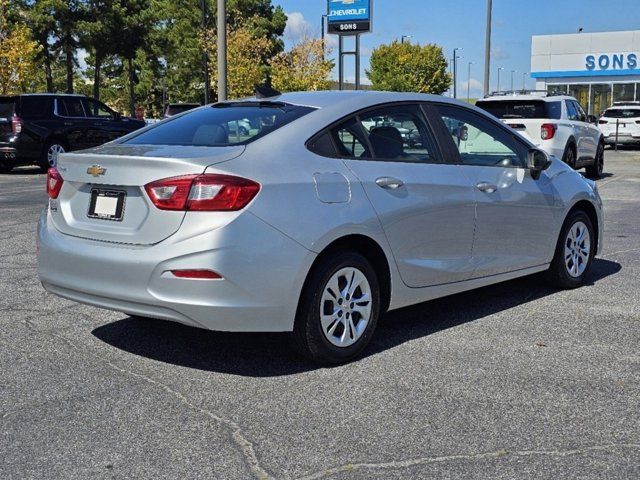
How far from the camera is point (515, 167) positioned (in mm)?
5746

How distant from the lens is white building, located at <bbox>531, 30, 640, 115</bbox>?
4606 centimetres

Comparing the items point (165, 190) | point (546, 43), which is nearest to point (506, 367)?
point (165, 190)

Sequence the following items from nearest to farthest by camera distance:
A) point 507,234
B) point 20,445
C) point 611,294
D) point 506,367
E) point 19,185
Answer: point 20,445, point 506,367, point 507,234, point 611,294, point 19,185

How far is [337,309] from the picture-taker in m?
4.42

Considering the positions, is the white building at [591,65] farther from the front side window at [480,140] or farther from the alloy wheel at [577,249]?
the front side window at [480,140]

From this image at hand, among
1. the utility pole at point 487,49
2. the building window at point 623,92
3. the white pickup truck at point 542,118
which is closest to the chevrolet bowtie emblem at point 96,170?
the white pickup truck at point 542,118

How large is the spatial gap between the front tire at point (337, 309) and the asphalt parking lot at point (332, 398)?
0.42 feet

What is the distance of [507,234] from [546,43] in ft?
151

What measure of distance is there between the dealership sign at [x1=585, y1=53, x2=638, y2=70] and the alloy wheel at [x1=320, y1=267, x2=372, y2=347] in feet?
152

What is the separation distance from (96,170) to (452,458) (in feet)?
7.92

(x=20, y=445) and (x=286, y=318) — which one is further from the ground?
(x=286, y=318)

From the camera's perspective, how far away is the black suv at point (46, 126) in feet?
58.5

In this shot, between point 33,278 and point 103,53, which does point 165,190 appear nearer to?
point 33,278

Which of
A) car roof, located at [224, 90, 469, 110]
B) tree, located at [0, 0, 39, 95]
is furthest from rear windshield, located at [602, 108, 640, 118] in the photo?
car roof, located at [224, 90, 469, 110]
